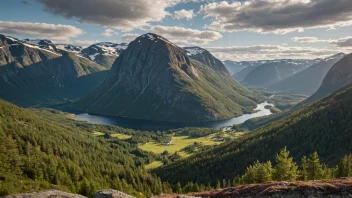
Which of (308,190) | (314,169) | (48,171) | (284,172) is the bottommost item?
(48,171)

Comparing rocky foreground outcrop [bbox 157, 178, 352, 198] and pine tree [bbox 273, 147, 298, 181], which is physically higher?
rocky foreground outcrop [bbox 157, 178, 352, 198]

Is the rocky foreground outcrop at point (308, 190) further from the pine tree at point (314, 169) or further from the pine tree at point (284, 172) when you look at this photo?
the pine tree at point (314, 169)

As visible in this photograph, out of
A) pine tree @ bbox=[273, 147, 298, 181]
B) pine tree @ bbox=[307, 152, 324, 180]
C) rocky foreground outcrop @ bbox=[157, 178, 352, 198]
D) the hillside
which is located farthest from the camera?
the hillside

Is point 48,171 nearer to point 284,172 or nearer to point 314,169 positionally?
point 284,172

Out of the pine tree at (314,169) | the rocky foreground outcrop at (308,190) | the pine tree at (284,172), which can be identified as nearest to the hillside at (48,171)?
the pine tree at (284,172)

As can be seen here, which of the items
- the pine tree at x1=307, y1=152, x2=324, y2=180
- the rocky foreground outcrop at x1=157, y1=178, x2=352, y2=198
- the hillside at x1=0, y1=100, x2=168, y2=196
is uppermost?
the rocky foreground outcrop at x1=157, y1=178, x2=352, y2=198

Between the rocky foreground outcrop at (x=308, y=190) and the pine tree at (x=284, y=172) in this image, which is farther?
the pine tree at (x=284, y=172)

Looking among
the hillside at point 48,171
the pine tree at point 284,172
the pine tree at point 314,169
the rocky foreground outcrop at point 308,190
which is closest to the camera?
the rocky foreground outcrop at point 308,190

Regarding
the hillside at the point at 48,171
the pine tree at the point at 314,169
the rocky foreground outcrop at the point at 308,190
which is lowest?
the hillside at the point at 48,171

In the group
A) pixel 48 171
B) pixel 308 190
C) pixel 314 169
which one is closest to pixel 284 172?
pixel 314 169

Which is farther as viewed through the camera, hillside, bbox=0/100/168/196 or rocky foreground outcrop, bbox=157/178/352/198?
hillside, bbox=0/100/168/196

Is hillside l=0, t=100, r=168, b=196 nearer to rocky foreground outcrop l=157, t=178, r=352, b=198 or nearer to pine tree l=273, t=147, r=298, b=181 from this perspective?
pine tree l=273, t=147, r=298, b=181

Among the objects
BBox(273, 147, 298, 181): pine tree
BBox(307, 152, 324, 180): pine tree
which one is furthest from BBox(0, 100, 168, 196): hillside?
BBox(307, 152, 324, 180): pine tree

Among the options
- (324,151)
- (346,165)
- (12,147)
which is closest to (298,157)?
(324,151)
